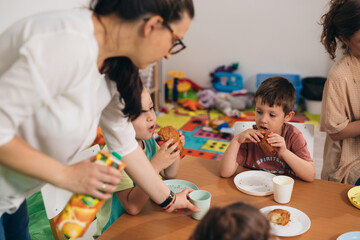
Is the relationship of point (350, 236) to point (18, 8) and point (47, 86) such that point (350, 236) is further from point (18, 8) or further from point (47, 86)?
point (18, 8)

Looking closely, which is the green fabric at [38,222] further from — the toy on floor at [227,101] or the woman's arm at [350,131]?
the toy on floor at [227,101]

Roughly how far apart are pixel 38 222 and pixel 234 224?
6.50ft

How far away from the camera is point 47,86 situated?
0.79 meters

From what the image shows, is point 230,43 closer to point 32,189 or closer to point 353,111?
point 353,111

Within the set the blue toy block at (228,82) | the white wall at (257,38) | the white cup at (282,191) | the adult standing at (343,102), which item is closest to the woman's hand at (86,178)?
the white cup at (282,191)

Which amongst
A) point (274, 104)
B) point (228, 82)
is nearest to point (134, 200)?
point (274, 104)

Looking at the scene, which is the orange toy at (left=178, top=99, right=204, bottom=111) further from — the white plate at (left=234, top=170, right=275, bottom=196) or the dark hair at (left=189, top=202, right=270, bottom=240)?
the dark hair at (left=189, top=202, right=270, bottom=240)

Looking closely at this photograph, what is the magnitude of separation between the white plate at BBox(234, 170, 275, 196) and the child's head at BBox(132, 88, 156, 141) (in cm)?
47

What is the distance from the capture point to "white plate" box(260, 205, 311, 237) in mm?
1145

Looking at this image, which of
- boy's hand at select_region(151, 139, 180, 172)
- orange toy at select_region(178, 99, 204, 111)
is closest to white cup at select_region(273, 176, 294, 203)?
boy's hand at select_region(151, 139, 180, 172)

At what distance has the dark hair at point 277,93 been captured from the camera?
1.72 meters

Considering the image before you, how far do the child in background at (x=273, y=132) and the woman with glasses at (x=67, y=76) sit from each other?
0.77 meters

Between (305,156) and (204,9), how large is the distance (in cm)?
414

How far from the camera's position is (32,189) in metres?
0.99
